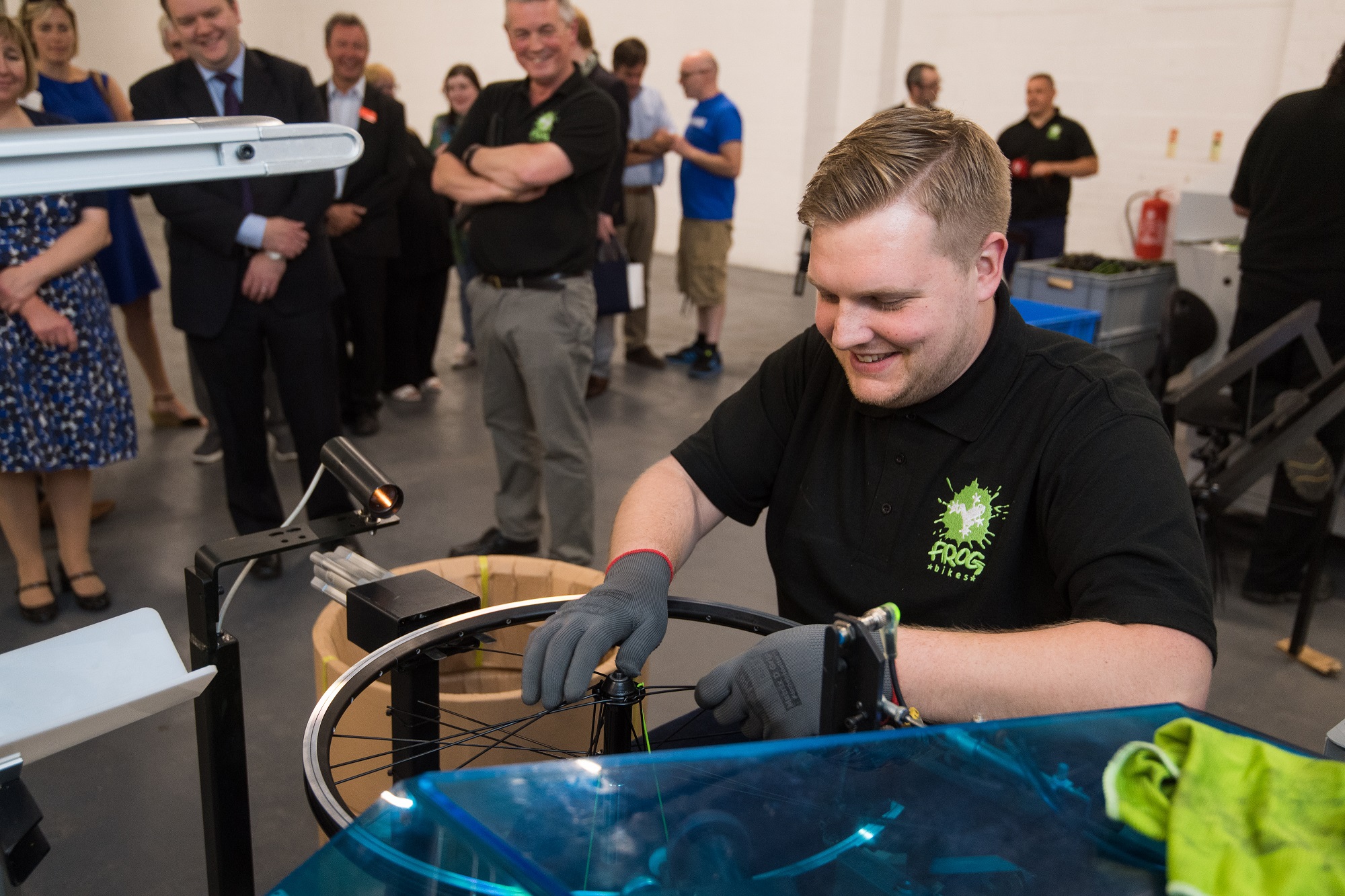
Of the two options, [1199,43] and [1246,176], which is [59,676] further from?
[1199,43]

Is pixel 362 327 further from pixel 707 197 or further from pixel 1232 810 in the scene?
pixel 1232 810

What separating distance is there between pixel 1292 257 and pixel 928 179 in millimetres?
2534

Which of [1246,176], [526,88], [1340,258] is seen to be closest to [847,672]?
[526,88]

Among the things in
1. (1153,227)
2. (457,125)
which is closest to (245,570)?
(457,125)

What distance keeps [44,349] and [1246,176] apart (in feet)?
11.3

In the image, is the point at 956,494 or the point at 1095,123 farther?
the point at 1095,123

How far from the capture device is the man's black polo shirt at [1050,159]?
540 centimetres

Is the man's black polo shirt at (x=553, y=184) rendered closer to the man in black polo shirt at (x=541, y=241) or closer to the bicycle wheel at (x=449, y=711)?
the man in black polo shirt at (x=541, y=241)

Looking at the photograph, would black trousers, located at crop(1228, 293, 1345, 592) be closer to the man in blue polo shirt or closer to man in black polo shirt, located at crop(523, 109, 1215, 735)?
man in black polo shirt, located at crop(523, 109, 1215, 735)

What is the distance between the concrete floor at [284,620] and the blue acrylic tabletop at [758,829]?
50.7 inches

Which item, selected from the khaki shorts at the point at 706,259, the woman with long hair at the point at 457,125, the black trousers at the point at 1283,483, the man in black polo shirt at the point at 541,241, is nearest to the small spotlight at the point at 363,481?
the man in black polo shirt at the point at 541,241

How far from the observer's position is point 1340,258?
2.94m

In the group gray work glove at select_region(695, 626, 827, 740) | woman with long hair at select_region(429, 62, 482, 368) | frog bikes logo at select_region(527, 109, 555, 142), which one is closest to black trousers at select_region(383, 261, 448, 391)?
woman with long hair at select_region(429, 62, 482, 368)

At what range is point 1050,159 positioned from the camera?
5.43 m
